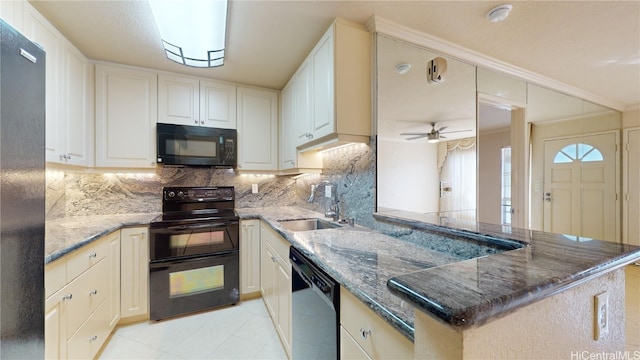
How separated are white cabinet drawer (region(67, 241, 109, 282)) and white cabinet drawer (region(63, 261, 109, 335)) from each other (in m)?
0.04

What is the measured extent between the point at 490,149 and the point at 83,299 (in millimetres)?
4878

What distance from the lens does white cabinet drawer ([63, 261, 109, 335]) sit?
1.38 meters

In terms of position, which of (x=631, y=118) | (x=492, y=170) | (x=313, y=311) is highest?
(x=631, y=118)

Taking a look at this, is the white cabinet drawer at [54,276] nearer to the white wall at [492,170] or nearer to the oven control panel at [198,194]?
the oven control panel at [198,194]

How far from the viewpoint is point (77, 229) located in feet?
5.88

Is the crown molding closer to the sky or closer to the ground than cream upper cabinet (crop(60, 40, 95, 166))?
closer to the sky

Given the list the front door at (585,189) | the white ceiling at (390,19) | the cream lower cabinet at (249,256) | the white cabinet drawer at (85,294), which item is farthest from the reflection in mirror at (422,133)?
the front door at (585,189)

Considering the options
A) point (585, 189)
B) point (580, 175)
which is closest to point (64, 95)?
point (580, 175)

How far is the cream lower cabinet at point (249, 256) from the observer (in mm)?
2398

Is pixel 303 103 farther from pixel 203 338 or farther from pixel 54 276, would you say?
pixel 203 338

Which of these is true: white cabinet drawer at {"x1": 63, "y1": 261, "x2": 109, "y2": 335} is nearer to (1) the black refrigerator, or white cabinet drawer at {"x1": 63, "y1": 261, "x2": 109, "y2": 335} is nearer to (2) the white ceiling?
(1) the black refrigerator

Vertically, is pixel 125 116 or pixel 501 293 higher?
pixel 125 116

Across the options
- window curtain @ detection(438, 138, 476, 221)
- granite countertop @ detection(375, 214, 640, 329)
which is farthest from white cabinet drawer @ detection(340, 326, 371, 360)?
window curtain @ detection(438, 138, 476, 221)

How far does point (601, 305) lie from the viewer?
0.66 metres
